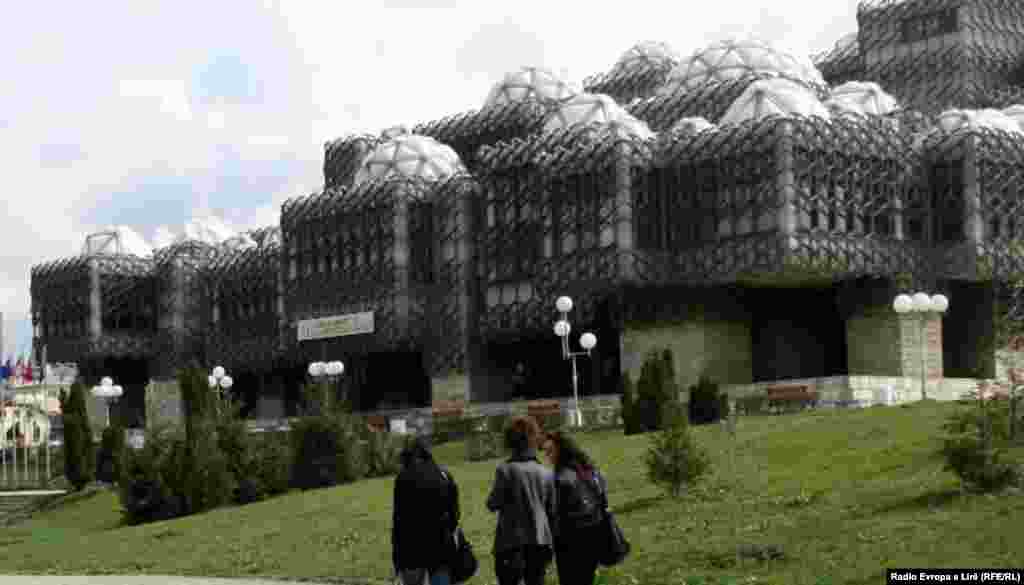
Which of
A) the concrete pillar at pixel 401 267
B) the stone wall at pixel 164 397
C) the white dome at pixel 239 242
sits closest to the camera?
the concrete pillar at pixel 401 267

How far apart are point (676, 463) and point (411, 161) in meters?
56.2

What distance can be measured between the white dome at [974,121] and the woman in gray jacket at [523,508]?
5863 cm

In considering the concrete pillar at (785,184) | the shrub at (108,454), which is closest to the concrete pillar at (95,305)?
the shrub at (108,454)

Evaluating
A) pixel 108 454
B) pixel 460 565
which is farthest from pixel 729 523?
pixel 108 454

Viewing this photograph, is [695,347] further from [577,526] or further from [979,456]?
[577,526]

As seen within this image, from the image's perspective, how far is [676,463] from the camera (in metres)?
28.3

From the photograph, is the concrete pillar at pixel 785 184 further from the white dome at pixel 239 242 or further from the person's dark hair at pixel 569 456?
the person's dark hair at pixel 569 456

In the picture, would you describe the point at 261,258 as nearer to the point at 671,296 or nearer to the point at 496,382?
the point at 496,382

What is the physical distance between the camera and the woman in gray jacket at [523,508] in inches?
643

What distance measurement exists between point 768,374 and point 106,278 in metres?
43.4

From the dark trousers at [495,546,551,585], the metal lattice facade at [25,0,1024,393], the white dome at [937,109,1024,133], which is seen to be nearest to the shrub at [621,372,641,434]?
the metal lattice facade at [25,0,1024,393]

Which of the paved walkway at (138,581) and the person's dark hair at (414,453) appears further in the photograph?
the paved walkway at (138,581)

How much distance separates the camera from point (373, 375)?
293ft

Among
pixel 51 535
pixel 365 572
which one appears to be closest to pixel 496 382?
pixel 51 535
